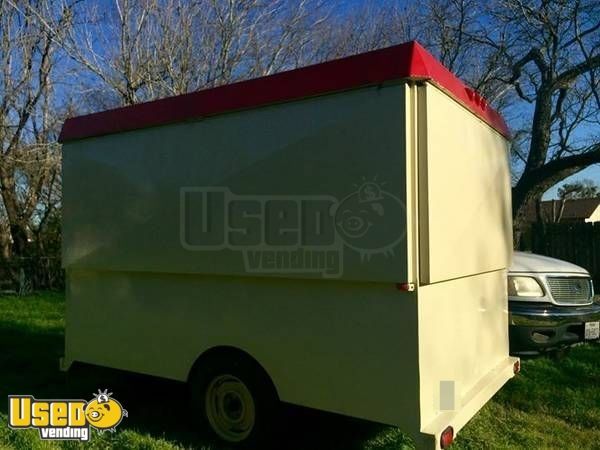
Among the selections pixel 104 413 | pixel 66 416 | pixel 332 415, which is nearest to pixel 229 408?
pixel 332 415

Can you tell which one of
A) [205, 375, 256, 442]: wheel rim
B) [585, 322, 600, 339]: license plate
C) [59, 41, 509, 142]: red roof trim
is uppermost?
[59, 41, 509, 142]: red roof trim

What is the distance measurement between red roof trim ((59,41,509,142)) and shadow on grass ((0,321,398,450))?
224 centimetres

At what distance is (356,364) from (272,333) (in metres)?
0.66

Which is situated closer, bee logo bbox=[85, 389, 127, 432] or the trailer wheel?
the trailer wheel

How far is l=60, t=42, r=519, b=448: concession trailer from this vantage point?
321 centimetres

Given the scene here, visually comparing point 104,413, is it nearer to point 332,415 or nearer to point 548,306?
point 332,415

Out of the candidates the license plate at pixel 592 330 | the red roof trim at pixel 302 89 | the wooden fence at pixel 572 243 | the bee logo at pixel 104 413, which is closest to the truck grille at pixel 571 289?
the license plate at pixel 592 330

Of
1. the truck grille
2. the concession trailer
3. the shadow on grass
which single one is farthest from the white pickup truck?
the shadow on grass

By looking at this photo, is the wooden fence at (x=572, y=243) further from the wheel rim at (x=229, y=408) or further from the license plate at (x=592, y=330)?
the wheel rim at (x=229, y=408)

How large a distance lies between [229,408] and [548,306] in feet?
11.1

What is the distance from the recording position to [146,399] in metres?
5.31

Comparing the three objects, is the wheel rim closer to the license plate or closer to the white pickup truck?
the white pickup truck

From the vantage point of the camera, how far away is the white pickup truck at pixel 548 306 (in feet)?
17.0

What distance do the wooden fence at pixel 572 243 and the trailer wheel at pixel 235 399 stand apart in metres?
9.76
